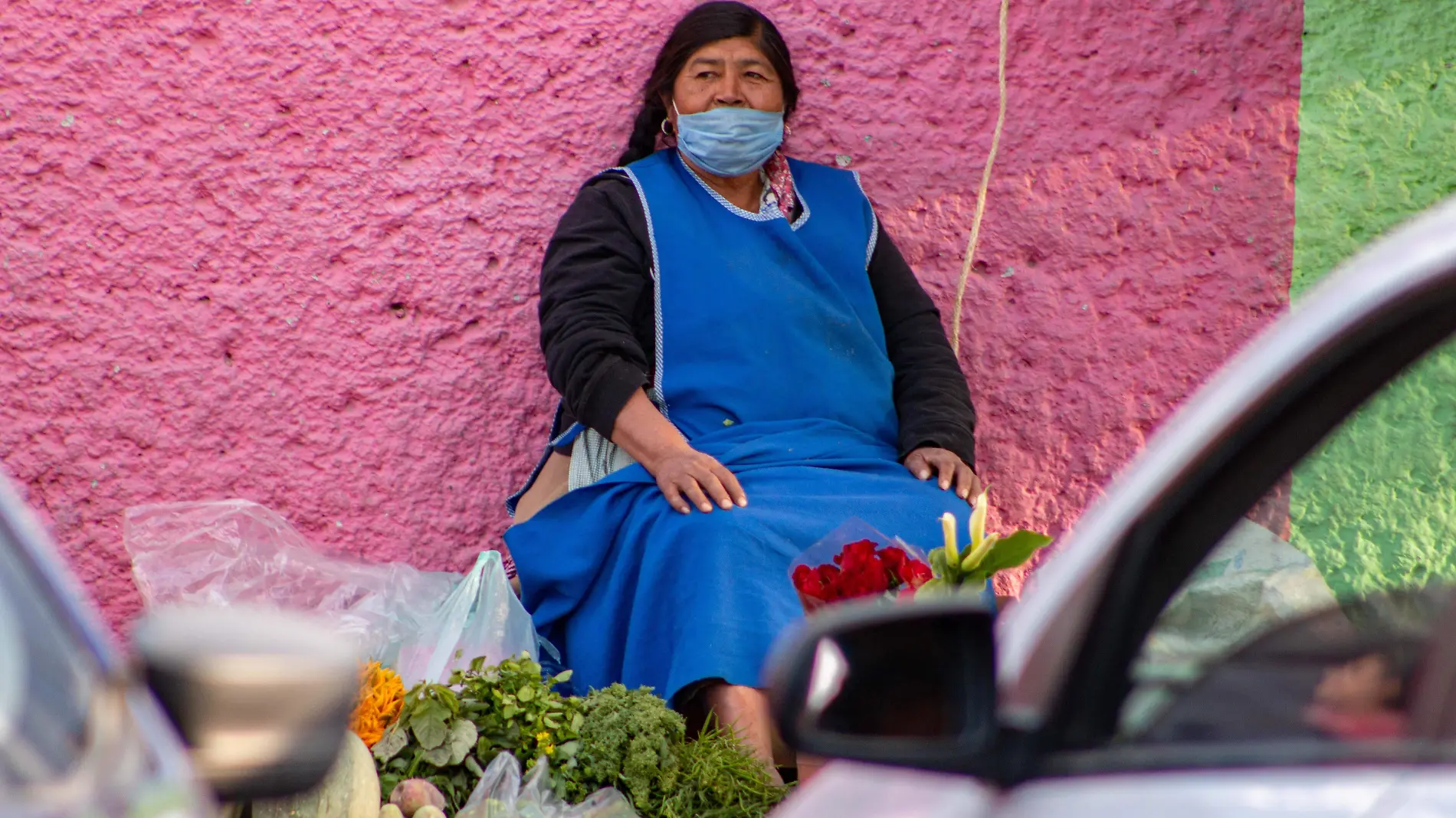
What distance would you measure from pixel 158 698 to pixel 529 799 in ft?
6.16

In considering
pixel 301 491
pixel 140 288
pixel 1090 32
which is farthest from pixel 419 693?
pixel 1090 32

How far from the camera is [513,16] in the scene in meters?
4.04

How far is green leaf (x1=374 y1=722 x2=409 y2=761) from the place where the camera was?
9.58 ft

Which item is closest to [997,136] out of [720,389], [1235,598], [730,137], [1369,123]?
[730,137]

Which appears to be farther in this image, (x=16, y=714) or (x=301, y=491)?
(x=301, y=491)

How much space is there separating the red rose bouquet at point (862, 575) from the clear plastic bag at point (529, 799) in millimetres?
508

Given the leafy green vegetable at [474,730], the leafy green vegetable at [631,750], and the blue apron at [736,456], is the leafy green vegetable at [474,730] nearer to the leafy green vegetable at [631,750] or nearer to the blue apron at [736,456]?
the leafy green vegetable at [631,750]

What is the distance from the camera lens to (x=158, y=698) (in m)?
1.10

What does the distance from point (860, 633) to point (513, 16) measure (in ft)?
10.4

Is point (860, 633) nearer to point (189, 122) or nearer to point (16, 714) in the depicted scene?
point (16, 714)

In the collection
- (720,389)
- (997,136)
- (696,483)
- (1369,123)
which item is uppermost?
(1369,123)

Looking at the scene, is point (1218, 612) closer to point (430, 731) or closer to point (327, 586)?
point (430, 731)

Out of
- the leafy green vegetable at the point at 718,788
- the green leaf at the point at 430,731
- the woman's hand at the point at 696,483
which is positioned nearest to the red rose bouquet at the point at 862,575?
the leafy green vegetable at the point at 718,788

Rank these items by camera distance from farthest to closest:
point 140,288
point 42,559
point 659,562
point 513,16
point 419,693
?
point 513,16, point 140,288, point 659,562, point 419,693, point 42,559
